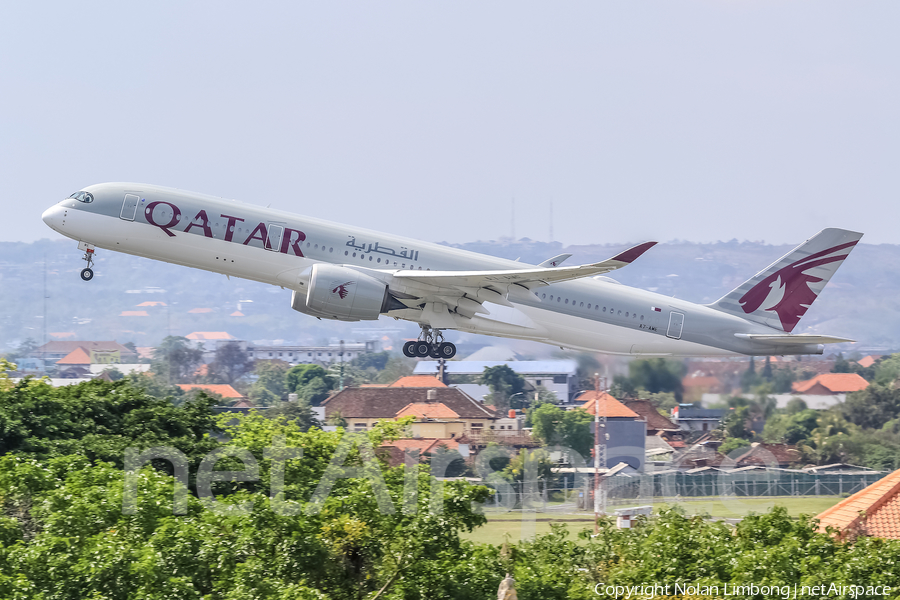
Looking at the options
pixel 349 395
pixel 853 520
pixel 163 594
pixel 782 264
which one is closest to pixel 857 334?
pixel 349 395

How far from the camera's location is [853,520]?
1230 inches

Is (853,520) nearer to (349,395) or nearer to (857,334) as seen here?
(349,395)

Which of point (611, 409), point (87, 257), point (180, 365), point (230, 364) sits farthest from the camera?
point (230, 364)

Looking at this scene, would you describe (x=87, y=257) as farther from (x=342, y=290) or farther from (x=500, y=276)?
(x=500, y=276)

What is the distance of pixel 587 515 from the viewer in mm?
41656

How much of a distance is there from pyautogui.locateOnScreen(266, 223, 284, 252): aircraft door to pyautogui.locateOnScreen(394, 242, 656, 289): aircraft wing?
3743 millimetres

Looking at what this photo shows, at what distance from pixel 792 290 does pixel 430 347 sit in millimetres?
14049

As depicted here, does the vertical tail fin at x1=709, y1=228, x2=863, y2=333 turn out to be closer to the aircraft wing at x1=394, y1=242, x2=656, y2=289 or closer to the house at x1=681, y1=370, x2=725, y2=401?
the house at x1=681, y1=370, x2=725, y2=401

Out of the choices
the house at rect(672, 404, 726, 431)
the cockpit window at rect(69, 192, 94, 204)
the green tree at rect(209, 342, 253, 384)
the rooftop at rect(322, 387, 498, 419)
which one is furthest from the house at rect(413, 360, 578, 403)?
the cockpit window at rect(69, 192, 94, 204)

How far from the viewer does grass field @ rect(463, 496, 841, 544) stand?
37.8m

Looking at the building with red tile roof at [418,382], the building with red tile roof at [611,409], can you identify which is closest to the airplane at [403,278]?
the building with red tile roof at [611,409]

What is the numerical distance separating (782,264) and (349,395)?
35.3 metres

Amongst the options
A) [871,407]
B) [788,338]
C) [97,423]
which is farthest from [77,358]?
[788,338]

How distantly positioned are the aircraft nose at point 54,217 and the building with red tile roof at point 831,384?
29754 mm
